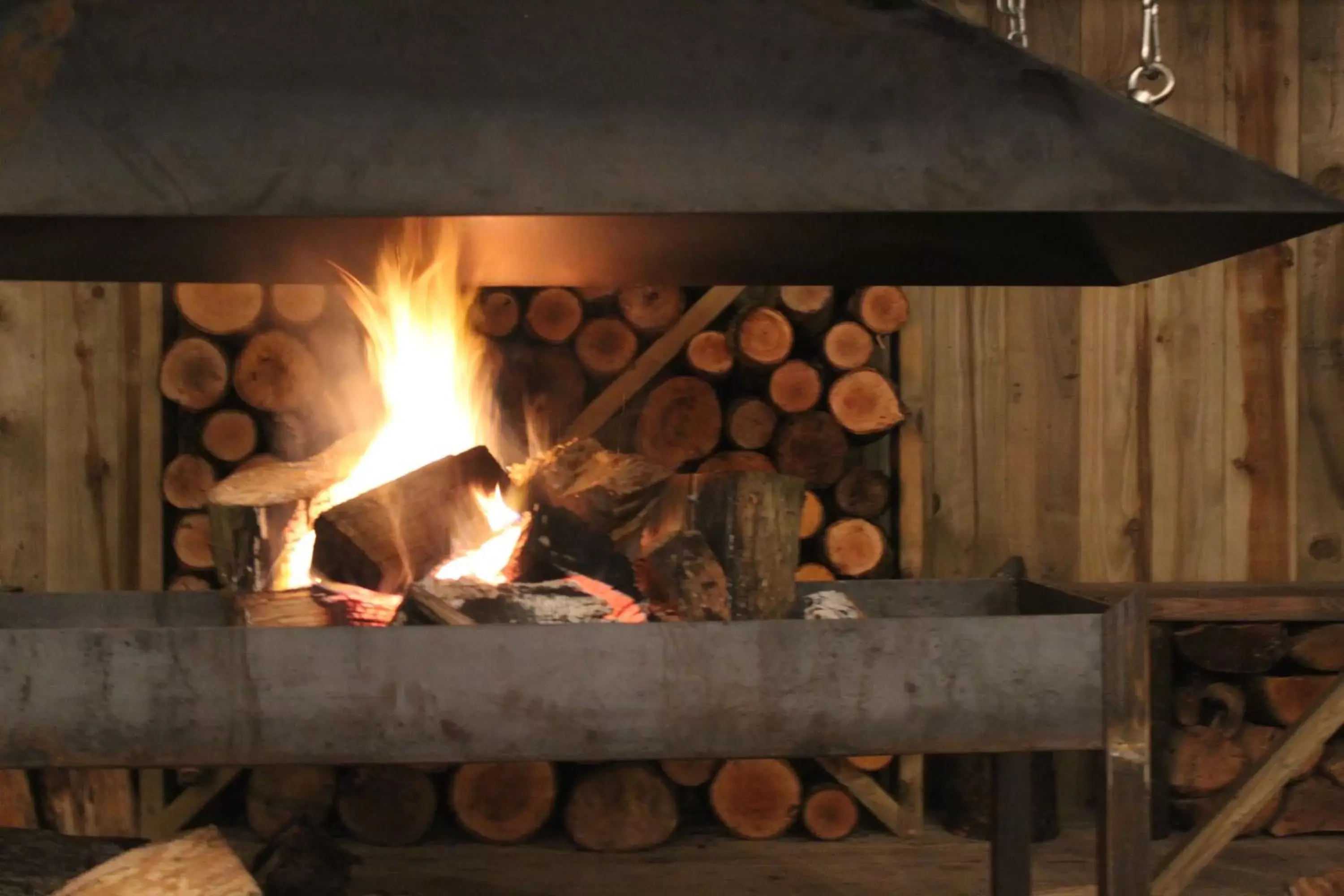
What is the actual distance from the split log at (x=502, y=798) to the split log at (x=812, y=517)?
783 millimetres

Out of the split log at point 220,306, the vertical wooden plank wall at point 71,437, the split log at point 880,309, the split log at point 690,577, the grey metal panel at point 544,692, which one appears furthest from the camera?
the vertical wooden plank wall at point 71,437

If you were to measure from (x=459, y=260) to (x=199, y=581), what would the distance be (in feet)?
3.45

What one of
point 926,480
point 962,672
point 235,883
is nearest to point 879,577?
point 926,480

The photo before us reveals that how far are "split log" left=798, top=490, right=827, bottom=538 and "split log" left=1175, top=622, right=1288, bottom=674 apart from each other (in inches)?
32.7

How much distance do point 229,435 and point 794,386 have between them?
1262 mm

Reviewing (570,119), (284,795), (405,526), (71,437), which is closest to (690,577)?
(405,526)

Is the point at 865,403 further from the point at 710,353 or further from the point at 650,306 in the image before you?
the point at 650,306

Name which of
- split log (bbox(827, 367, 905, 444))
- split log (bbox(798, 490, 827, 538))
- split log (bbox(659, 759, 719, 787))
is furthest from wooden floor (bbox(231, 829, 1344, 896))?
split log (bbox(827, 367, 905, 444))

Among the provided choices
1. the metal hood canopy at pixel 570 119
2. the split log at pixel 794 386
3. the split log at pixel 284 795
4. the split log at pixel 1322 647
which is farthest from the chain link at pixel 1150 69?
the split log at pixel 284 795

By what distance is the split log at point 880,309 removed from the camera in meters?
2.76

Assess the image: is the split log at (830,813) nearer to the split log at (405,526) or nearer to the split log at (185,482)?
the split log at (405,526)

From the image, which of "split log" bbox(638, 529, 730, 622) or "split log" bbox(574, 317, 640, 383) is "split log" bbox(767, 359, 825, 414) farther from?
"split log" bbox(638, 529, 730, 622)

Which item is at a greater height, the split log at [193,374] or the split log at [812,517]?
the split log at [193,374]

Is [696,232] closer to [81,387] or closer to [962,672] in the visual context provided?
[962,672]
